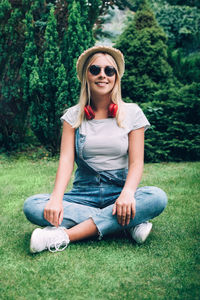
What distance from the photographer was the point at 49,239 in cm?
255

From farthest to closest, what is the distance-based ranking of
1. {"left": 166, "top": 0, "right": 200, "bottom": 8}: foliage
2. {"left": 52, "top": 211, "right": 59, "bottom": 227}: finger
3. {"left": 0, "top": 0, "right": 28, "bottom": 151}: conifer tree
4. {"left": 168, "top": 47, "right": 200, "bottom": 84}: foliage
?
{"left": 166, "top": 0, "right": 200, "bottom": 8}: foliage < {"left": 168, "top": 47, "right": 200, "bottom": 84}: foliage < {"left": 0, "top": 0, "right": 28, "bottom": 151}: conifer tree < {"left": 52, "top": 211, "right": 59, "bottom": 227}: finger

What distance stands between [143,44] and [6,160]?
11.4 ft

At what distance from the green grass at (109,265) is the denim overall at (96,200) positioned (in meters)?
0.19

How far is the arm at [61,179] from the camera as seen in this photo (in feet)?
8.57

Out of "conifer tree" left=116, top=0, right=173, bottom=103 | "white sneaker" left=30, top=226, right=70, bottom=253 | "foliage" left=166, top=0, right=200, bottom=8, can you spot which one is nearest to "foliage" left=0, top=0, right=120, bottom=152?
"conifer tree" left=116, top=0, right=173, bottom=103

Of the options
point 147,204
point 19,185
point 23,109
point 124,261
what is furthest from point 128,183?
point 23,109

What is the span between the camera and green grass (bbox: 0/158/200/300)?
2.02 meters

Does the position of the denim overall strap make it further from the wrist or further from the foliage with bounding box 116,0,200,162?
the foliage with bounding box 116,0,200,162

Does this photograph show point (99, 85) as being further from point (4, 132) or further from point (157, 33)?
point (157, 33)

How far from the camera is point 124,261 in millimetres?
2404

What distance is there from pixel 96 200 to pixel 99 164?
0.97 ft

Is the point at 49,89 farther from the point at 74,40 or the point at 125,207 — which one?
the point at 125,207


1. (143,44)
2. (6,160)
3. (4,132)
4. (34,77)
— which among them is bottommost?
(6,160)

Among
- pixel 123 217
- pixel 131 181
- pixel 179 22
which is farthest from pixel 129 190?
pixel 179 22
